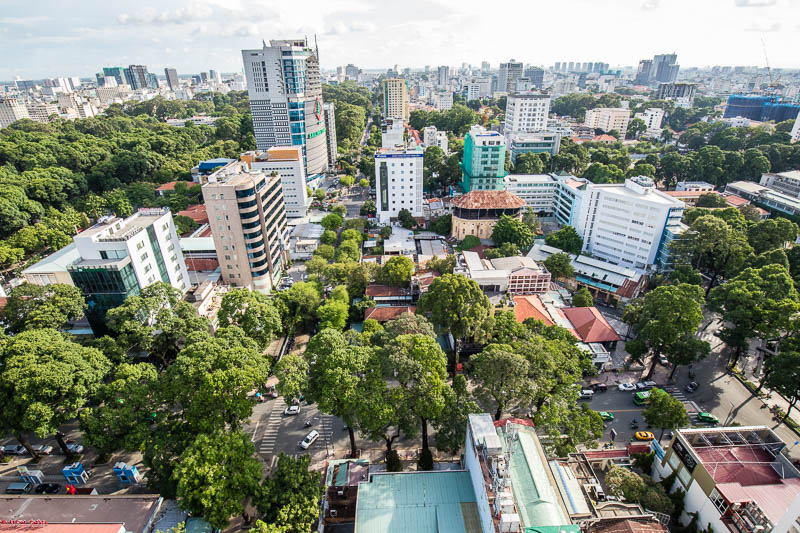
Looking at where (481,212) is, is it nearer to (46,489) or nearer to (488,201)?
(488,201)

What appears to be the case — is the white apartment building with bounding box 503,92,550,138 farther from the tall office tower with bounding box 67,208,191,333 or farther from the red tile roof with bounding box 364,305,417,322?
the tall office tower with bounding box 67,208,191,333

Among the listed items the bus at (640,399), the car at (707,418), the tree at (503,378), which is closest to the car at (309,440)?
the tree at (503,378)

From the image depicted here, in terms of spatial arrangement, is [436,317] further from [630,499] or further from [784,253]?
[784,253]

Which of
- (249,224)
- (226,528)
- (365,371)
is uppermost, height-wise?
(249,224)

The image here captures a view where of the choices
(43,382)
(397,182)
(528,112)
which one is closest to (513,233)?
(397,182)

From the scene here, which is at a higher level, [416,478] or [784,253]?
[784,253]

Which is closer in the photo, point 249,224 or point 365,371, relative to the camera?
point 365,371

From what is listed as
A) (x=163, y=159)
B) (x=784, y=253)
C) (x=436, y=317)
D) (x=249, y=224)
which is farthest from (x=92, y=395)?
(x=163, y=159)
